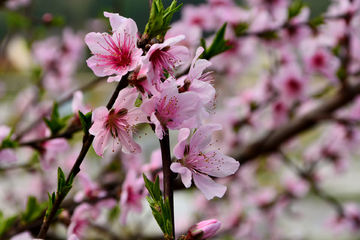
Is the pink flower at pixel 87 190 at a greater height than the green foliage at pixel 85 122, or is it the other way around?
the green foliage at pixel 85 122

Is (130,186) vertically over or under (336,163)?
over

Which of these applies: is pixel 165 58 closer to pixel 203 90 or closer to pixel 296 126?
pixel 203 90

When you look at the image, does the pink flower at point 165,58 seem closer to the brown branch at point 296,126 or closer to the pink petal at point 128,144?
the pink petal at point 128,144

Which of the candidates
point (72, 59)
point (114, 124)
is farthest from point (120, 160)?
point (114, 124)

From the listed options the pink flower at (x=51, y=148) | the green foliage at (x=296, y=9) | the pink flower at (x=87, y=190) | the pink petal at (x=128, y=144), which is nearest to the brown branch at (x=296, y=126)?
the green foliage at (x=296, y=9)

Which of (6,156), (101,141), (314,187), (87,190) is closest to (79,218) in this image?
(87,190)

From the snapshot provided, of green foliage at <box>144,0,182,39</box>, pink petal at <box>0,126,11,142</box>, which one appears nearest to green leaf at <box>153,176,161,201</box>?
green foliage at <box>144,0,182,39</box>

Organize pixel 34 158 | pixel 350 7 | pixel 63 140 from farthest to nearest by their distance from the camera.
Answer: pixel 350 7, pixel 34 158, pixel 63 140

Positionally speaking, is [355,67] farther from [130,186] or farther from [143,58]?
[143,58]
